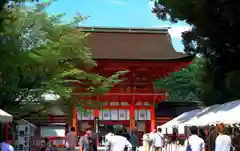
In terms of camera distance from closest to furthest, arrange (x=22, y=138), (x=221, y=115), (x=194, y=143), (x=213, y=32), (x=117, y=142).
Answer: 1. (x=117, y=142)
2. (x=194, y=143)
3. (x=221, y=115)
4. (x=213, y=32)
5. (x=22, y=138)

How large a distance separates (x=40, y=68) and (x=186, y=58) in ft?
42.6

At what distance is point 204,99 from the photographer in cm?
2208

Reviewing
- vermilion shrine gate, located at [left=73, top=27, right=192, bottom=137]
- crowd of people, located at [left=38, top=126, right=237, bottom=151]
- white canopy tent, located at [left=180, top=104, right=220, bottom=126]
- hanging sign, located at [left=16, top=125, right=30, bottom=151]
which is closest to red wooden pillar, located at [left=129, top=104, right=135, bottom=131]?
vermilion shrine gate, located at [left=73, top=27, right=192, bottom=137]

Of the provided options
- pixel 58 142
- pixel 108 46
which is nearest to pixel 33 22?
pixel 58 142

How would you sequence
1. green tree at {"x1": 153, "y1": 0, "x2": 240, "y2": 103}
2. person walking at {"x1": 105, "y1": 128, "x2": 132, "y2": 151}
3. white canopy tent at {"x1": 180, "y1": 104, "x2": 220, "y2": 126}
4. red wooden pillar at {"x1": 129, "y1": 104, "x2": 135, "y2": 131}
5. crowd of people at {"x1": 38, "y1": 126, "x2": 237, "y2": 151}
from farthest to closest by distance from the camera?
red wooden pillar at {"x1": 129, "y1": 104, "x2": 135, "y2": 131} < green tree at {"x1": 153, "y1": 0, "x2": 240, "y2": 103} < white canopy tent at {"x1": 180, "y1": 104, "x2": 220, "y2": 126} < crowd of people at {"x1": 38, "y1": 126, "x2": 237, "y2": 151} < person walking at {"x1": 105, "y1": 128, "x2": 132, "y2": 151}

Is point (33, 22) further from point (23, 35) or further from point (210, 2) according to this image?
point (210, 2)

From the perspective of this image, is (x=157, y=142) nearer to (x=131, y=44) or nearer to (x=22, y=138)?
(x=22, y=138)

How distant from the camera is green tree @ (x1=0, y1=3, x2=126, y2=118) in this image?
617 inches

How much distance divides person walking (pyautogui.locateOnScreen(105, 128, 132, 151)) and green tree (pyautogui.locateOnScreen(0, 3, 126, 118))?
223 inches

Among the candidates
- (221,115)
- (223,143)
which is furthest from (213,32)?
(223,143)

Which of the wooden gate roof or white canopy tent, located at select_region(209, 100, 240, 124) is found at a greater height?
the wooden gate roof

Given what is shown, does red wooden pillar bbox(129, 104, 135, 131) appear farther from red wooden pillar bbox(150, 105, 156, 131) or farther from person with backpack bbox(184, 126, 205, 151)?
person with backpack bbox(184, 126, 205, 151)

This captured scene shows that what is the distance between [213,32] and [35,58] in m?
6.02

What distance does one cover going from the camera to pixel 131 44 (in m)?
32.3
